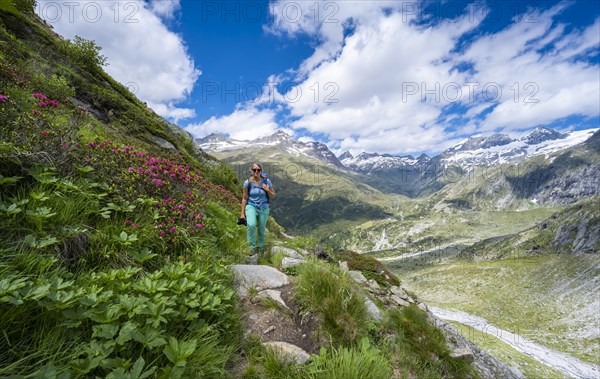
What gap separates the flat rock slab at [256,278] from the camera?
6230 millimetres

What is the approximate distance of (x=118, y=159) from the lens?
6691 mm

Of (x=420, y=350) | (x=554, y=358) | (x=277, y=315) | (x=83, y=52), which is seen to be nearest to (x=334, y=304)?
(x=277, y=315)

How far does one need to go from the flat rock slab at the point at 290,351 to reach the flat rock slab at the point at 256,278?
1.46 m

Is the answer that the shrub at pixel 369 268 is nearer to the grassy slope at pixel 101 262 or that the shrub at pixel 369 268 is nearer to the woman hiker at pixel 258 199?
the woman hiker at pixel 258 199

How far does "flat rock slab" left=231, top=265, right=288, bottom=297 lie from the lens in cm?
623

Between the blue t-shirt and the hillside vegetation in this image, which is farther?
the blue t-shirt

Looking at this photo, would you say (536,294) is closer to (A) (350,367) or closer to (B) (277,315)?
(B) (277,315)

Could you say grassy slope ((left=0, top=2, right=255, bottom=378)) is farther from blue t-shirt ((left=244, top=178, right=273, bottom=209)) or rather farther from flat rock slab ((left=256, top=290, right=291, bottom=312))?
blue t-shirt ((left=244, top=178, right=273, bottom=209))

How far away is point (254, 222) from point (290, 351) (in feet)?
15.8

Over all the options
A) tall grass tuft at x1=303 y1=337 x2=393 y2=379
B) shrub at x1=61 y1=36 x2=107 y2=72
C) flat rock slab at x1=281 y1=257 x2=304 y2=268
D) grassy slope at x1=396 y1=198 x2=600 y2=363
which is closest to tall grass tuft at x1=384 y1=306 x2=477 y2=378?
tall grass tuft at x1=303 y1=337 x2=393 y2=379

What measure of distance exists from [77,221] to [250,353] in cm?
371

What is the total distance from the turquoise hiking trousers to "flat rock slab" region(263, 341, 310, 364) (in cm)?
444

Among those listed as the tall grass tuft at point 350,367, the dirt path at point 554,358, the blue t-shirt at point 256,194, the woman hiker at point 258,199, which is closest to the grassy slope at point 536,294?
the dirt path at point 554,358

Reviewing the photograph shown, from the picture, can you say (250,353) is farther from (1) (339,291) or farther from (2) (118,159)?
(2) (118,159)
